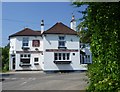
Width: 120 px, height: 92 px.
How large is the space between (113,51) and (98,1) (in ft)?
3.37

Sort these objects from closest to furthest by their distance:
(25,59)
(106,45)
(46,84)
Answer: (106,45) < (46,84) < (25,59)

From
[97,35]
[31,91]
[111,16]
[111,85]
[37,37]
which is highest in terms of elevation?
[37,37]

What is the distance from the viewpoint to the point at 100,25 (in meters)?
5.49

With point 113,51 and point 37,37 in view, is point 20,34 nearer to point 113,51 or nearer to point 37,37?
point 37,37

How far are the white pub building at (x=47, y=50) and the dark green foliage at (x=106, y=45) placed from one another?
30789 millimetres

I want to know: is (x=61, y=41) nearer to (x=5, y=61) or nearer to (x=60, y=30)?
(x=60, y=30)

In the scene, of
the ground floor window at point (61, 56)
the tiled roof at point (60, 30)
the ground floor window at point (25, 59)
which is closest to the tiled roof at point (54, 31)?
the tiled roof at point (60, 30)

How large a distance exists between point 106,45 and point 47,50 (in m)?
32.5

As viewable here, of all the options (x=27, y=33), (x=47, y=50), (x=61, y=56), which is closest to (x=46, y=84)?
(x=47, y=50)

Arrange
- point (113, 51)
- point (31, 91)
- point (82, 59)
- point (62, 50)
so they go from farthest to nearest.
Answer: point (82, 59) < point (62, 50) < point (31, 91) < point (113, 51)

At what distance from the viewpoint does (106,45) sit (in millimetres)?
5355

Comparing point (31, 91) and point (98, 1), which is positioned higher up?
point (98, 1)

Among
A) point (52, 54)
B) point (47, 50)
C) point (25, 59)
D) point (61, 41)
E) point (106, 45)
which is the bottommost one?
point (106, 45)

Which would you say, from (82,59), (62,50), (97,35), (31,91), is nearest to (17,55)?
(62,50)
